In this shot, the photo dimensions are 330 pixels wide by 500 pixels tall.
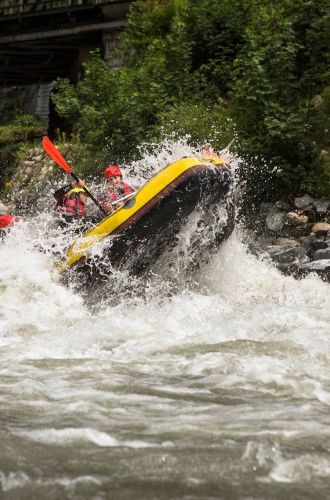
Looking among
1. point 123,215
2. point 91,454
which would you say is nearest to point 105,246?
point 123,215

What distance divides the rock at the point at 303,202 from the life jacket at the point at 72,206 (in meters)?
3.12

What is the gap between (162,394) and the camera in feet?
11.6

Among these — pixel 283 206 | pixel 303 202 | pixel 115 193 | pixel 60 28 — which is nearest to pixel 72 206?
pixel 115 193

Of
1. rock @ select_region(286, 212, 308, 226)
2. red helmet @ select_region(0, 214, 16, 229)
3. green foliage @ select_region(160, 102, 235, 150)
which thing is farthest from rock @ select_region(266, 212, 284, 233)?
red helmet @ select_region(0, 214, 16, 229)

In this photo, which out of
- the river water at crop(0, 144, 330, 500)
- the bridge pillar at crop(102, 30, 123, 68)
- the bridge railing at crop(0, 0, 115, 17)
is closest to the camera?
the river water at crop(0, 144, 330, 500)

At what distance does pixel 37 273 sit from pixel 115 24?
480 inches

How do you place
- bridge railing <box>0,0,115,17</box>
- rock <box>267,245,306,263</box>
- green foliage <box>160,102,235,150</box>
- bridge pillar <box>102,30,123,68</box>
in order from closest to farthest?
rock <box>267,245,306,263</box> → green foliage <box>160,102,235,150</box> → bridge pillar <box>102,30,123,68</box> → bridge railing <box>0,0,115,17</box>

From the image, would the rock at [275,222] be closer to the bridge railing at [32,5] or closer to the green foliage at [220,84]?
the green foliage at [220,84]

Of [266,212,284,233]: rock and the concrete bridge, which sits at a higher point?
the concrete bridge

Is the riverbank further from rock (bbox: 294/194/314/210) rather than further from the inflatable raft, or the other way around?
the inflatable raft

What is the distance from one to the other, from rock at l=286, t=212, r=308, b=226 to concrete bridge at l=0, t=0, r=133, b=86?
367 inches

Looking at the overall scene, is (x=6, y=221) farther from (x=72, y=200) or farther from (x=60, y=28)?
(x=60, y=28)

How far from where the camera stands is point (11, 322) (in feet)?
18.0

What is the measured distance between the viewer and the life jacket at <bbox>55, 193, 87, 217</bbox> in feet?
23.7
